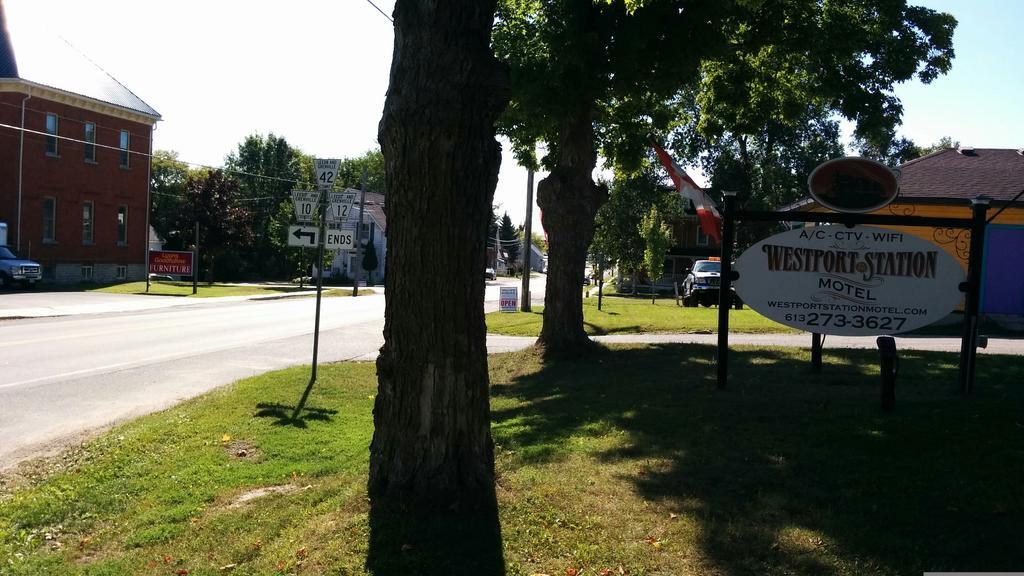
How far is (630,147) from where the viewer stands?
16594 millimetres

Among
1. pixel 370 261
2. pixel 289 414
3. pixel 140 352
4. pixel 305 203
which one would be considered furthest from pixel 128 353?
pixel 370 261

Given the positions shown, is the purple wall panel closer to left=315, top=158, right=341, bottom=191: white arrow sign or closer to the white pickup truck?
left=315, top=158, right=341, bottom=191: white arrow sign

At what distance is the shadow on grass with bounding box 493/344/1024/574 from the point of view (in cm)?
432

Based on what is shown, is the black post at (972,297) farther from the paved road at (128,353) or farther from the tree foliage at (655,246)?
the tree foliage at (655,246)

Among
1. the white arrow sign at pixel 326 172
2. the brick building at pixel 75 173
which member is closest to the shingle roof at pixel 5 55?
the brick building at pixel 75 173

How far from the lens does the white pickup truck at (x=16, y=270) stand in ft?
113

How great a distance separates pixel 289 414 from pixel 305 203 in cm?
428

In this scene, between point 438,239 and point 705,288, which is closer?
point 438,239

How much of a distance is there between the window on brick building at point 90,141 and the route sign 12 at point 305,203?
111ft

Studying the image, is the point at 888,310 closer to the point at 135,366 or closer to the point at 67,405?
the point at 67,405

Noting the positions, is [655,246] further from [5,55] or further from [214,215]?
[5,55]

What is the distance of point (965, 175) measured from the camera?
73.3 feet

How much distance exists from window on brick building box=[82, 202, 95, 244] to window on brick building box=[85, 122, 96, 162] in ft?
7.76

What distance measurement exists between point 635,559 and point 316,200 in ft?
31.9
